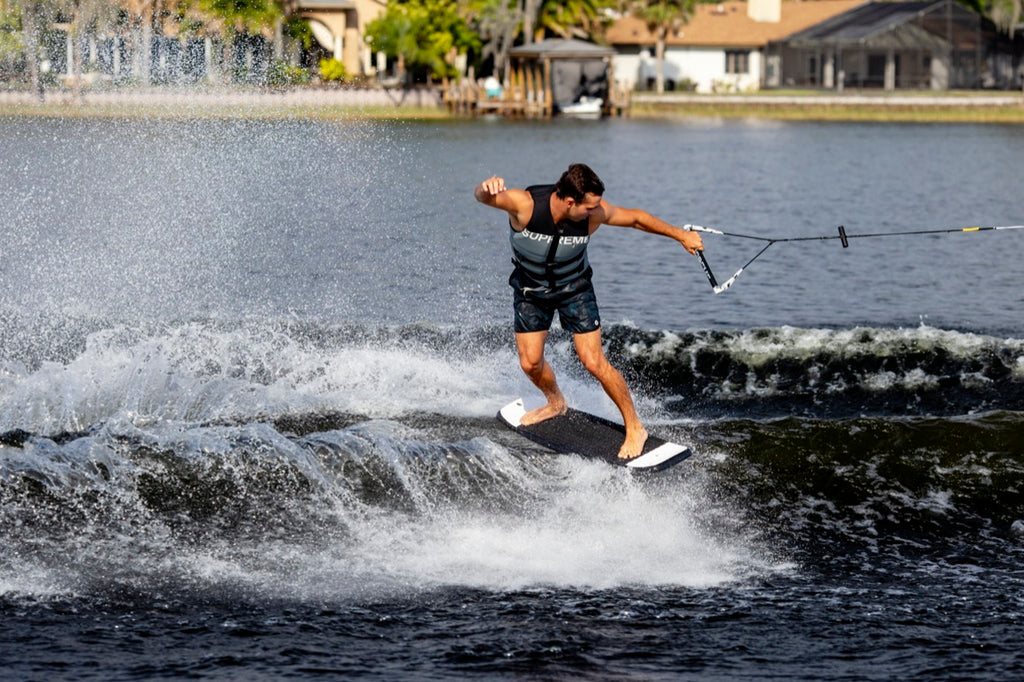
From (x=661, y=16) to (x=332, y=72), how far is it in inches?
843

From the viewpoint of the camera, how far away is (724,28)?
277 feet

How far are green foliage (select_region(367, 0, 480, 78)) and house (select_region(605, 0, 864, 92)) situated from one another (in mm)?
14576

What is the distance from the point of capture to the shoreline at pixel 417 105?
43.9 meters

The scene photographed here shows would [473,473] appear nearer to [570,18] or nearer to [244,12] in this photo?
[244,12]

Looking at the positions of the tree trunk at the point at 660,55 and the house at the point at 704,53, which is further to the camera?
the house at the point at 704,53

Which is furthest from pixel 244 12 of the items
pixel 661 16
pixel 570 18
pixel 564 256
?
pixel 564 256

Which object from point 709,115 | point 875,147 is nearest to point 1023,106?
point 709,115

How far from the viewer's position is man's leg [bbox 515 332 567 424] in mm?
9789

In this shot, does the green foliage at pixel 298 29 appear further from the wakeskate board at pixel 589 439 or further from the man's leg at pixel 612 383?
the man's leg at pixel 612 383

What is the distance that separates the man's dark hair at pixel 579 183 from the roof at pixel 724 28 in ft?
236

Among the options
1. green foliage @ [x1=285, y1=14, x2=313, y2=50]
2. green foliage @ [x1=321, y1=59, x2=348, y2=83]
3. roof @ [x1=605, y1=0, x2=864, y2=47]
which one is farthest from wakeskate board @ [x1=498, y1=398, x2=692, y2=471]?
roof @ [x1=605, y1=0, x2=864, y2=47]

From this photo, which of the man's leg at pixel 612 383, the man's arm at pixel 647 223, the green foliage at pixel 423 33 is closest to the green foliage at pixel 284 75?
the green foliage at pixel 423 33

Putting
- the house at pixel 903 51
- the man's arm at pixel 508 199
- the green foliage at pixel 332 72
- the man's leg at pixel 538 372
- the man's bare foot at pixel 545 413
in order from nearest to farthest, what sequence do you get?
the man's arm at pixel 508 199 < the man's leg at pixel 538 372 < the man's bare foot at pixel 545 413 < the green foliage at pixel 332 72 < the house at pixel 903 51

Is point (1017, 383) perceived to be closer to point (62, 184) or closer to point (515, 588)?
point (515, 588)
